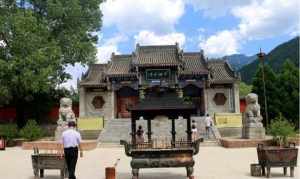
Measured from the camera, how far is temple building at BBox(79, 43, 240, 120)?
3922 cm

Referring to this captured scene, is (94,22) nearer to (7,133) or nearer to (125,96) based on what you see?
(125,96)

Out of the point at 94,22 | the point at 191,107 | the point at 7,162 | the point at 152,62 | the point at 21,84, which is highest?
the point at 94,22

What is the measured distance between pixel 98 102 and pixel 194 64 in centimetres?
821

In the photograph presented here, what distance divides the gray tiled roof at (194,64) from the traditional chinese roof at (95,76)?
6.41 meters

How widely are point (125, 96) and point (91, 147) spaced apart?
14986 millimetres

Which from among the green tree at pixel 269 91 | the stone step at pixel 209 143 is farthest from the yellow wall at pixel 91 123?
the green tree at pixel 269 91

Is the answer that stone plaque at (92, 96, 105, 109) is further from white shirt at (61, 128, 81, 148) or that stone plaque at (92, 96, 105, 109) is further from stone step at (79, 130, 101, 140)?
white shirt at (61, 128, 81, 148)

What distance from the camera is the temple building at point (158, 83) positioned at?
3922 centimetres

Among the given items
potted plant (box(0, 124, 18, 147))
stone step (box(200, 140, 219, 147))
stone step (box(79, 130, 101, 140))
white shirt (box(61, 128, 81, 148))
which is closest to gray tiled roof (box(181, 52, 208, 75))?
stone step (box(79, 130, 101, 140))

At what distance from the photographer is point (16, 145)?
95.3 feet

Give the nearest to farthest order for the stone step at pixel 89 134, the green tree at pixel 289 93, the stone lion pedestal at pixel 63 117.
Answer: the stone lion pedestal at pixel 63 117 < the stone step at pixel 89 134 < the green tree at pixel 289 93

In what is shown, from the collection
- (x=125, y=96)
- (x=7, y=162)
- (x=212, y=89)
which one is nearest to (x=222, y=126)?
(x=212, y=89)

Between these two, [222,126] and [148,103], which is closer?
[148,103]

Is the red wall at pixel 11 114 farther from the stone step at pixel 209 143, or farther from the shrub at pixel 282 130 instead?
the shrub at pixel 282 130
